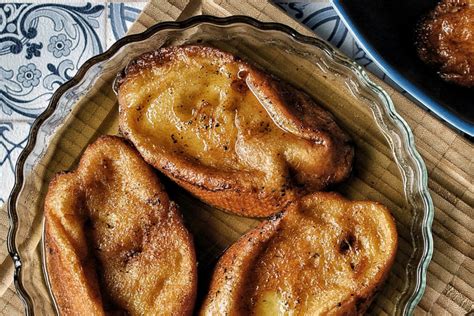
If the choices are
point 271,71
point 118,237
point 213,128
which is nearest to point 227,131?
point 213,128

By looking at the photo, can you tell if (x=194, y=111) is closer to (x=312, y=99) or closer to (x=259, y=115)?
(x=259, y=115)

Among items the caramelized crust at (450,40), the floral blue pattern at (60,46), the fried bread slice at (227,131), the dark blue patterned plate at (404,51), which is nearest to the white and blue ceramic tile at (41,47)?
the floral blue pattern at (60,46)

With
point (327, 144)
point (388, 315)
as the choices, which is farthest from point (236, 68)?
point (388, 315)

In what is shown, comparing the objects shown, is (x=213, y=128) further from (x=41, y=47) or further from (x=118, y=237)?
(x=41, y=47)

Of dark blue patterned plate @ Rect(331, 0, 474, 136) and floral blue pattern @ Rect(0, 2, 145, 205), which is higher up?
dark blue patterned plate @ Rect(331, 0, 474, 136)

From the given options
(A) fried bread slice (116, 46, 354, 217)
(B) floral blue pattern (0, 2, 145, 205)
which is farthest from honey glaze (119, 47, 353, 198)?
(B) floral blue pattern (0, 2, 145, 205)

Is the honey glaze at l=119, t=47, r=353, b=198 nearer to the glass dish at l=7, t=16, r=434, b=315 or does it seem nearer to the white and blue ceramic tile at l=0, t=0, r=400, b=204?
the glass dish at l=7, t=16, r=434, b=315
